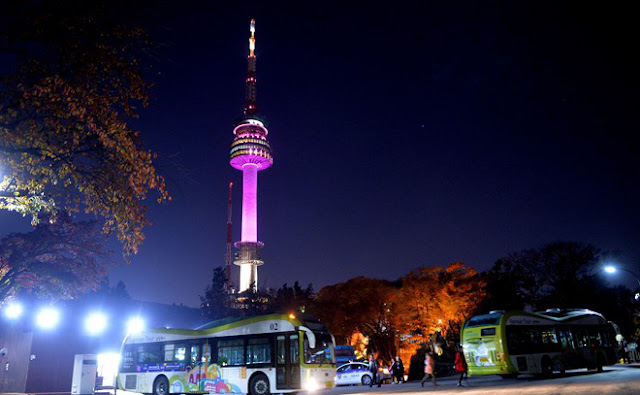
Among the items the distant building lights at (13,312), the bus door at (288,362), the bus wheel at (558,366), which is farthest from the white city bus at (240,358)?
the distant building lights at (13,312)

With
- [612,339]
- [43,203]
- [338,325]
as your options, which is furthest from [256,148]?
[43,203]

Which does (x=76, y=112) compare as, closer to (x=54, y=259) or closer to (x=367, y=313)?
(x=54, y=259)

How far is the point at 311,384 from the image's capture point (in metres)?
17.8

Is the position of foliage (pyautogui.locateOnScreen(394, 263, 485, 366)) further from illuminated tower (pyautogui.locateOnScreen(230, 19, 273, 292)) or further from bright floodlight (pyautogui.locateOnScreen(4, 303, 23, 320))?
illuminated tower (pyautogui.locateOnScreen(230, 19, 273, 292))

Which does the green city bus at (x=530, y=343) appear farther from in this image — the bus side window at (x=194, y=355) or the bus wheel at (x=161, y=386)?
the bus wheel at (x=161, y=386)

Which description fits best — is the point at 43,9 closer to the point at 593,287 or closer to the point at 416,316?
the point at 416,316

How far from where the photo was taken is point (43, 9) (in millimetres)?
8562

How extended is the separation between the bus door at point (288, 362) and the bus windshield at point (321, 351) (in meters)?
0.35

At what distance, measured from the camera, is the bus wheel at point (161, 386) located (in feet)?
70.3

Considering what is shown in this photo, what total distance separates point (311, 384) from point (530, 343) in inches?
392

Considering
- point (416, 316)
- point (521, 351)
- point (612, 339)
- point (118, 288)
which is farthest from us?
point (118, 288)

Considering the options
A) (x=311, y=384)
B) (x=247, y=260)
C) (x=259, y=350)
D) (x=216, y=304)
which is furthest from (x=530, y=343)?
(x=247, y=260)

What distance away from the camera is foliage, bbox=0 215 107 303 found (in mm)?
25656

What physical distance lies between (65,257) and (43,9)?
70.7 ft
